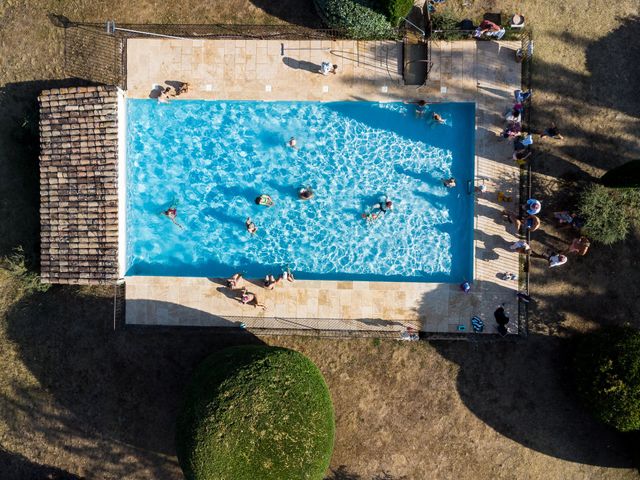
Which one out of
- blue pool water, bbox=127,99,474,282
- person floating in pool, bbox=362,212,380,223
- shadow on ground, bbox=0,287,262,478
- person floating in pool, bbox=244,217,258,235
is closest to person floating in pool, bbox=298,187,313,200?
blue pool water, bbox=127,99,474,282

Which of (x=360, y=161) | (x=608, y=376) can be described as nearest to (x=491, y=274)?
(x=608, y=376)

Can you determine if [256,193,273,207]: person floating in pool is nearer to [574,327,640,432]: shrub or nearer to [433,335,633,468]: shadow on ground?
[433,335,633,468]: shadow on ground

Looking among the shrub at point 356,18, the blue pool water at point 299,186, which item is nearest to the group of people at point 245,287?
the blue pool water at point 299,186

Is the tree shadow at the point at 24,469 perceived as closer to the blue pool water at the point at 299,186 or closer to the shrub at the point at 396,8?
the blue pool water at the point at 299,186

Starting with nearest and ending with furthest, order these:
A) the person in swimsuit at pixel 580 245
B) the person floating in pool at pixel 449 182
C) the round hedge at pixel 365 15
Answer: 1. the round hedge at pixel 365 15
2. the person in swimsuit at pixel 580 245
3. the person floating in pool at pixel 449 182

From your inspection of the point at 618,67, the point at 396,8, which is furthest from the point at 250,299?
the point at 618,67

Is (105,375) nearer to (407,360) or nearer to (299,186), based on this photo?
(299,186)
